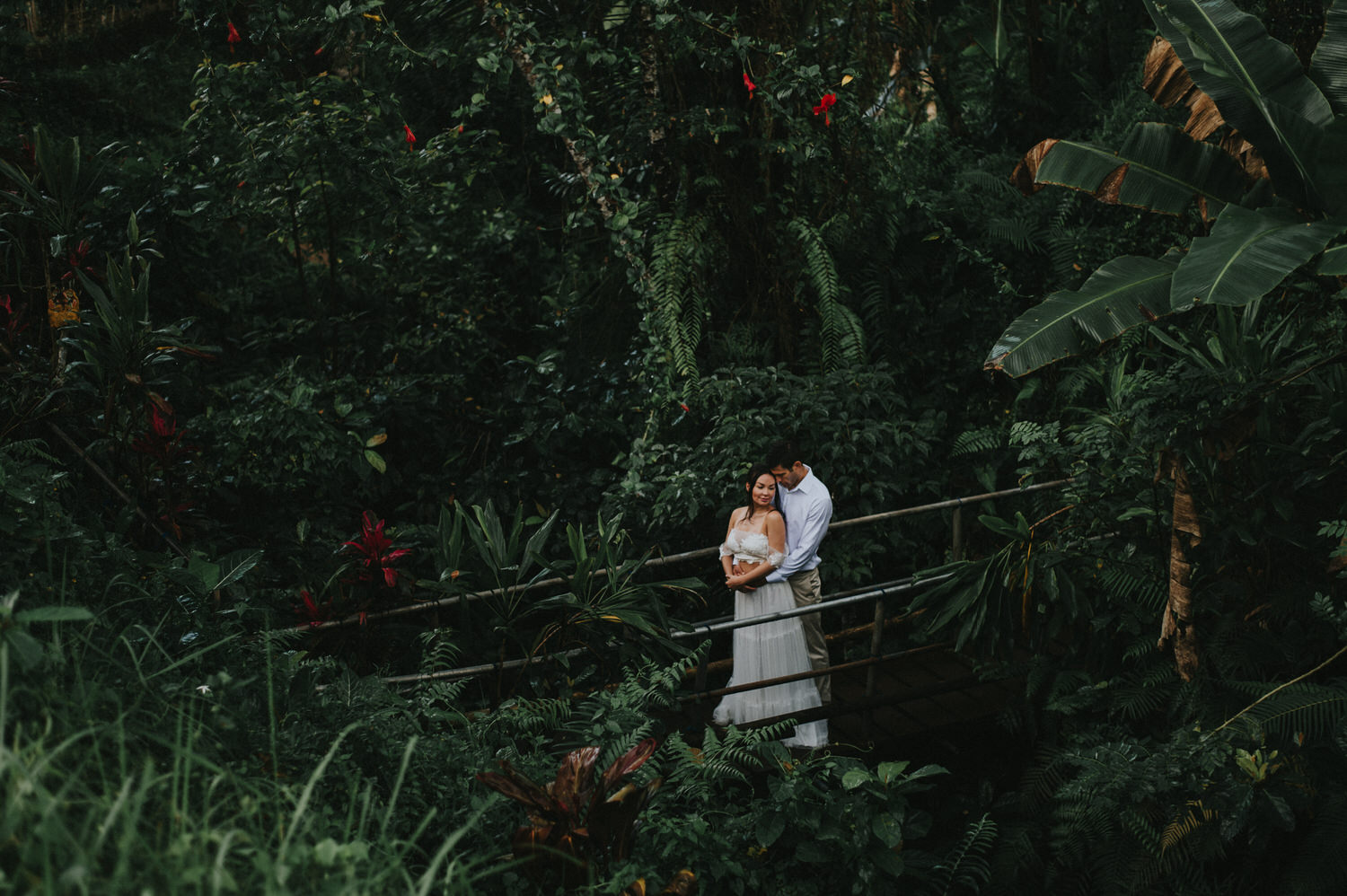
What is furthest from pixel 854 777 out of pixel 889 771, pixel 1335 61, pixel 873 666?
pixel 1335 61

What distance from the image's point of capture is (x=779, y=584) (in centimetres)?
497

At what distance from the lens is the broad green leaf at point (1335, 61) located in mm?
4262

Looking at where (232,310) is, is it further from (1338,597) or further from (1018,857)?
(1338,597)

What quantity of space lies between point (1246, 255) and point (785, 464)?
219 centimetres

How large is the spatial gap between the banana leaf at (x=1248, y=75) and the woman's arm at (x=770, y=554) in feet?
8.72

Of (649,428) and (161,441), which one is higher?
(161,441)

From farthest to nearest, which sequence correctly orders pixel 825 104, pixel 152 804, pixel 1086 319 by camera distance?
pixel 825 104
pixel 1086 319
pixel 152 804

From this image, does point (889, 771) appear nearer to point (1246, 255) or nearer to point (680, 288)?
point (1246, 255)

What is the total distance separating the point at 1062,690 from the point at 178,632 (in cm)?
405

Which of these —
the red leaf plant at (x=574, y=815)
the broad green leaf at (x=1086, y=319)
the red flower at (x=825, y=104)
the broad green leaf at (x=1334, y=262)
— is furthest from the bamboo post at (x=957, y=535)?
the red leaf plant at (x=574, y=815)

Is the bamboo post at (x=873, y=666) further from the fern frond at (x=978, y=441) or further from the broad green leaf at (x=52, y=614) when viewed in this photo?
the broad green leaf at (x=52, y=614)

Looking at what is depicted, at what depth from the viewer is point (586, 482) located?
6441mm

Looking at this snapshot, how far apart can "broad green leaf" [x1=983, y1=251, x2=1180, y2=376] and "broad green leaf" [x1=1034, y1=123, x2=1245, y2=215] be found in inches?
16.8

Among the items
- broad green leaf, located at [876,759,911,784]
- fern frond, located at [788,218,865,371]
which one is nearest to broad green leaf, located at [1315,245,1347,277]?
broad green leaf, located at [876,759,911,784]
